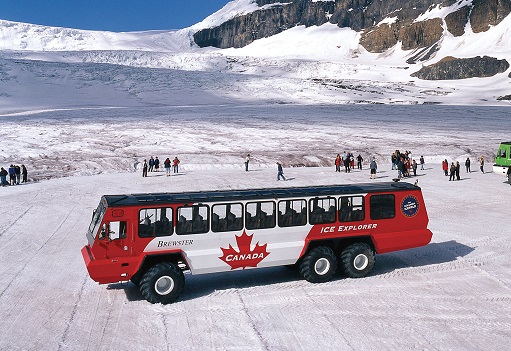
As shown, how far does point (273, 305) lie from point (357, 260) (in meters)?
2.87

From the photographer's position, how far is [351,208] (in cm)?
1346

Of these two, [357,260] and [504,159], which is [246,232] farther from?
[504,159]

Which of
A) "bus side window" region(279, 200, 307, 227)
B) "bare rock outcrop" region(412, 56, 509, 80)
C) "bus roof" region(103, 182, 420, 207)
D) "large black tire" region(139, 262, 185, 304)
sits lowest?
"large black tire" region(139, 262, 185, 304)

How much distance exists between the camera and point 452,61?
149625 millimetres

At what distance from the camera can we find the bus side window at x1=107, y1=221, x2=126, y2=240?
1170 cm

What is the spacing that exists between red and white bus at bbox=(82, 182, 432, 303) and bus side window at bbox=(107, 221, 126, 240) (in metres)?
0.02

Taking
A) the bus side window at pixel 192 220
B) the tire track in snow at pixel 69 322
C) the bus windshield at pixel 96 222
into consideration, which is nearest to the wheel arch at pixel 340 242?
the bus side window at pixel 192 220

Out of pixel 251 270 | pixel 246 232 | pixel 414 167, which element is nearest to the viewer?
pixel 246 232

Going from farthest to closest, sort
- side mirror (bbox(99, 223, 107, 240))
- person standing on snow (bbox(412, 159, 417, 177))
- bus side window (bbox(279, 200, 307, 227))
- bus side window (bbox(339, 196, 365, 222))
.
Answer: person standing on snow (bbox(412, 159, 417, 177)) → bus side window (bbox(339, 196, 365, 222)) → bus side window (bbox(279, 200, 307, 227)) → side mirror (bbox(99, 223, 107, 240))

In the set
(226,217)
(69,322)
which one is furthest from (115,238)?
(226,217)

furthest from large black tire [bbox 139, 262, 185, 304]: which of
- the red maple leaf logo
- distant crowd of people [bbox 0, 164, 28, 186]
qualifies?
distant crowd of people [bbox 0, 164, 28, 186]

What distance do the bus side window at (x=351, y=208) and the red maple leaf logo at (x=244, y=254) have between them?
87.3 inches

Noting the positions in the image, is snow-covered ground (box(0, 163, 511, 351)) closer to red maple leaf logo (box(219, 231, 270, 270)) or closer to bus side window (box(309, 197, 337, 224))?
red maple leaf logo (box(219, 231, 270, 270))

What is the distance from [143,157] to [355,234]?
31.4 m
